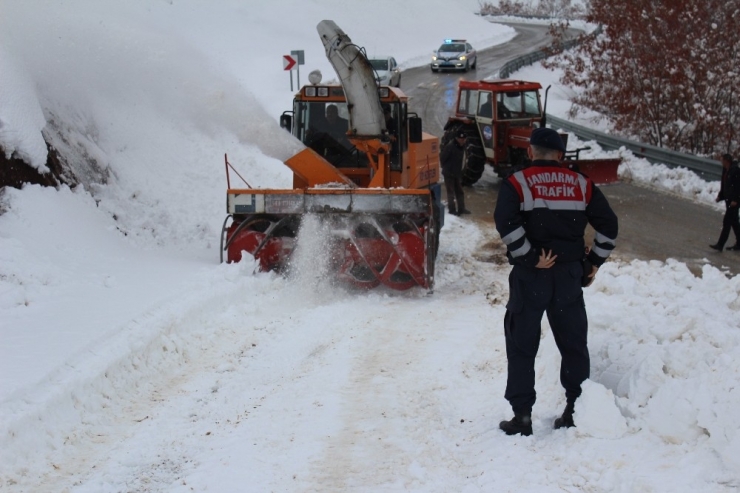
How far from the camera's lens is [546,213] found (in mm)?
4402

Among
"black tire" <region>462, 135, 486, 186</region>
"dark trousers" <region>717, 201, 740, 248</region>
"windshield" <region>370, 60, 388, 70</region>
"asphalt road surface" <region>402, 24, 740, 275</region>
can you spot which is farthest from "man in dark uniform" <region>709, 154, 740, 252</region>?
"windshield" <region>370, 60, 388, 70</region>

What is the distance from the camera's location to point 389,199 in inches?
323

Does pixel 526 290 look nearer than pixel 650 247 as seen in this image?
Yes

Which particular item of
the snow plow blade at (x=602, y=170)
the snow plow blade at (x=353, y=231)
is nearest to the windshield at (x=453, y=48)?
the snow plow blade at (x=602, y=170)

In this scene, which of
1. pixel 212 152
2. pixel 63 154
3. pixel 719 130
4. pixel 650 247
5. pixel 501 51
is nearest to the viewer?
pixel 63 154

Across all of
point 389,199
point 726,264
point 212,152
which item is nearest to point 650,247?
point 726,264

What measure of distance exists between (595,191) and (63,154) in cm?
747

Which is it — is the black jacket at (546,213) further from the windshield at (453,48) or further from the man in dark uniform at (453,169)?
the windshield at (453,48)

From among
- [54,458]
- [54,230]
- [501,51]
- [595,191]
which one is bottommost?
[54,458]

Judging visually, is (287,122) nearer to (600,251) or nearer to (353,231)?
(353,231)

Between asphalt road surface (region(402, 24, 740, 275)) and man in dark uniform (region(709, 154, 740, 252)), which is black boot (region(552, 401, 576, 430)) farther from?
man in dark uniform (region(709, 154, 740, 252))

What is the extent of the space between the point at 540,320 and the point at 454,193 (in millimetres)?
9546

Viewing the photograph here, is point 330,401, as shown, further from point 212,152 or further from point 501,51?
point 501,51

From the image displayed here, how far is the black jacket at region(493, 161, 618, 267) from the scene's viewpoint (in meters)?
4.36
